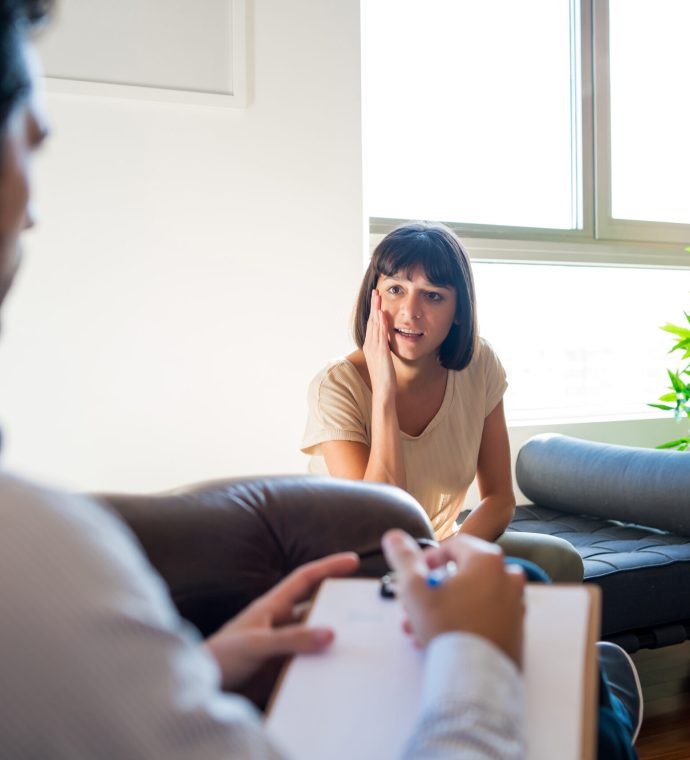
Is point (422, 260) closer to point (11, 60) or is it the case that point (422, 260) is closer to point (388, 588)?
point (388, 588)

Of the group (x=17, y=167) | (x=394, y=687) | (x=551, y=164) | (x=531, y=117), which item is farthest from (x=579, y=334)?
(x=17, y=167)

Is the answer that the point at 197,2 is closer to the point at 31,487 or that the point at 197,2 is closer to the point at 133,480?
the point at 133,480

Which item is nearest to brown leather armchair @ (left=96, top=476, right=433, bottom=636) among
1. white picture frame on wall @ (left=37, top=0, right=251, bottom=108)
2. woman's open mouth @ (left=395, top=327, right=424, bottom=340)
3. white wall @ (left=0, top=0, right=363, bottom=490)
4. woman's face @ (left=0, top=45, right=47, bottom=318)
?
woman's face @ (left=0, top=45, right=47, bottom=318)

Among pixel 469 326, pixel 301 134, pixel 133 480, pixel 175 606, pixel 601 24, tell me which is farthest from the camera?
pixel 601 24

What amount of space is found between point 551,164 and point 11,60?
336cm

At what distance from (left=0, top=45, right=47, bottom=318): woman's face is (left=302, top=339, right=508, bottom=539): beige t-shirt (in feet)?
4.77

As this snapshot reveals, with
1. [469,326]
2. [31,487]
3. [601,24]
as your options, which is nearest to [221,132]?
[469,326]

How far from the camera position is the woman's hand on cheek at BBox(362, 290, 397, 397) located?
196cm

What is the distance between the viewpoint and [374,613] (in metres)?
0.79

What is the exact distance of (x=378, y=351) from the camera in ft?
6.63

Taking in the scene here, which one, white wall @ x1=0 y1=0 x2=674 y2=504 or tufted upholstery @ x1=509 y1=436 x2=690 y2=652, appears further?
white wall @ x1=0 y1=0 x2=674 y2=504

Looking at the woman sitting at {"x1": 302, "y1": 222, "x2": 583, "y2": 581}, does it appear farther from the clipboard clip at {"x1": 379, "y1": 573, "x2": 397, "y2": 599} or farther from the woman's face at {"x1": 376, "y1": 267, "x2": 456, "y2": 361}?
the clipboard clip at {"x1": 379, "y1": 573, "x2": 397, "y2": 599}

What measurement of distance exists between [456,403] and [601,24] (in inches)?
90.0

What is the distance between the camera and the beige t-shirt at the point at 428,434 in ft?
6.44
